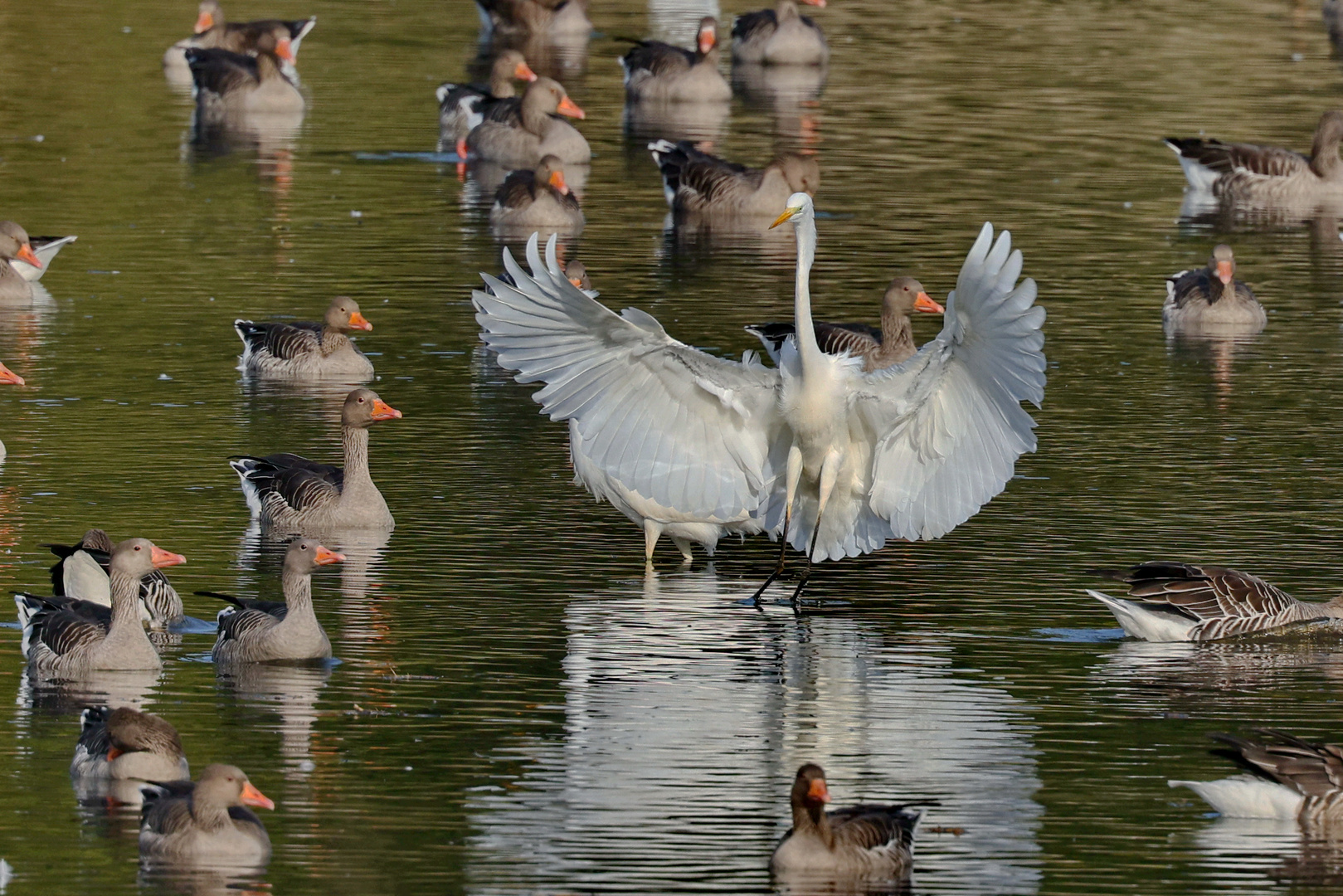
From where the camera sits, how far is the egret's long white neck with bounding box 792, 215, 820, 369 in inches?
560

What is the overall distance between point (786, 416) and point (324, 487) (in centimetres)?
333

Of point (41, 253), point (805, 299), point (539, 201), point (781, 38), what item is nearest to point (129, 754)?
point (805, 299)

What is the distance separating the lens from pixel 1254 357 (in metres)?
22.6

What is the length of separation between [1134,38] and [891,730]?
33139 millimetres

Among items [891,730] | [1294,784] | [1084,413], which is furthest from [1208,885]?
[1084,413]

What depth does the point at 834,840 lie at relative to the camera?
10195 millimetres

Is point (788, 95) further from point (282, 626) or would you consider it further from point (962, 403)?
point (282, 626)

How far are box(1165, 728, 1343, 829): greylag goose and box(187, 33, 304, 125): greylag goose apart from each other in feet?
86.7

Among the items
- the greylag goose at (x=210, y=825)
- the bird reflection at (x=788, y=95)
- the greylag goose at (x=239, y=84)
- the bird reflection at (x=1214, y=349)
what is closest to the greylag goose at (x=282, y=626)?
the greylag goose at (x=210, y=825)

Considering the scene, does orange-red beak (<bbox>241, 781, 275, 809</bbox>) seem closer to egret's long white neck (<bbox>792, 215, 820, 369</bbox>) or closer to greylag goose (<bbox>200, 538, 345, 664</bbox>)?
greylag goose (<bbox>200, 538, 345, 664</bbox>)

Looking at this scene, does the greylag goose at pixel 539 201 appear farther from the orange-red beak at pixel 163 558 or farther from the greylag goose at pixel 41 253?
the orange-red beak at pixel 163 558

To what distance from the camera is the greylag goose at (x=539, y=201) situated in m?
27.4

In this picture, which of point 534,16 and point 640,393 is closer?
point 640,393

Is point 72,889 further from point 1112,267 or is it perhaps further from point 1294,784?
point 1112,267
